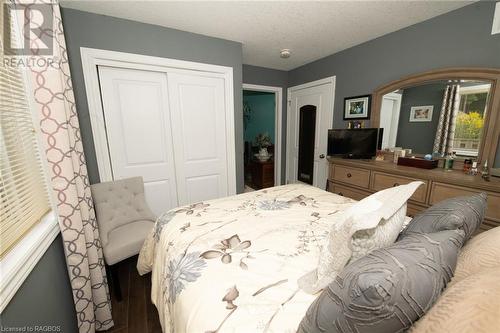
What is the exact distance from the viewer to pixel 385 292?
17.0 inches

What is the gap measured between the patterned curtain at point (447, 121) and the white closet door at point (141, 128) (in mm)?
2927

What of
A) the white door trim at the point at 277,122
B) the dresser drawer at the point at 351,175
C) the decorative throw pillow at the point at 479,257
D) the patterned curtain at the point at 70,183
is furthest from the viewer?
the white door trim at the point at 277,122

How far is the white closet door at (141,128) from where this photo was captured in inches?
83.8

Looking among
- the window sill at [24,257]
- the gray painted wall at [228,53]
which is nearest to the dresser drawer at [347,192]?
the gray painted wall at [228,53]

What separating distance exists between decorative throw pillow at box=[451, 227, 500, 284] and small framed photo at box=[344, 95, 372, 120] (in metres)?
2.22

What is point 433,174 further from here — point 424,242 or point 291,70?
point 291,70

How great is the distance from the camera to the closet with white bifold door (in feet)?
7.11

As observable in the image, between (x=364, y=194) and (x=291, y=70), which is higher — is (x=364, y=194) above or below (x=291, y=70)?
below

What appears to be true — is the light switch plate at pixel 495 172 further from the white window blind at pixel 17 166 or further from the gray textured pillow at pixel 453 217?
the white window blind at pixel 17 166

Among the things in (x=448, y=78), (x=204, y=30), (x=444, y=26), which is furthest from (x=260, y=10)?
(x=448, y=78)

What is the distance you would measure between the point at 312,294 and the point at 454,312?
422 millimetres

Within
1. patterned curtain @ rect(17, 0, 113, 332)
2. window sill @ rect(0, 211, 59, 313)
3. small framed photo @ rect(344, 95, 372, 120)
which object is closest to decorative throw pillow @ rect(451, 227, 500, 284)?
window sill @ rect(0, 211, 59, 313)

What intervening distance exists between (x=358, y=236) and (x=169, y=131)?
89.6 inches

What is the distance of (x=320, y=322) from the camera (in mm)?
521
